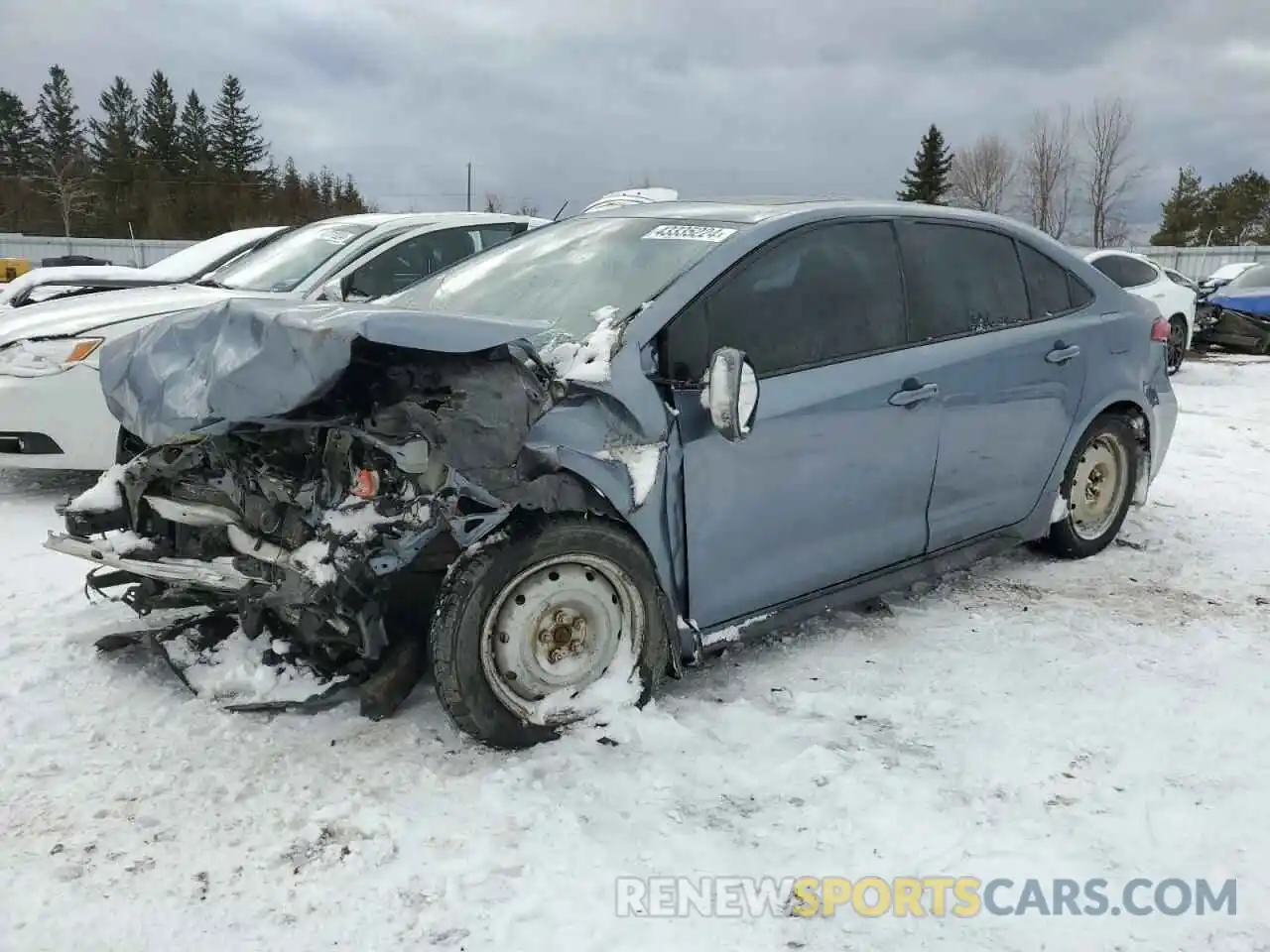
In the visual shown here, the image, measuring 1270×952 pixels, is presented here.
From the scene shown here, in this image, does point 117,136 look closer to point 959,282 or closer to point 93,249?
point 93,249

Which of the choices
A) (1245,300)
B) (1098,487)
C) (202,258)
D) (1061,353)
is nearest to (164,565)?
(1061,353)

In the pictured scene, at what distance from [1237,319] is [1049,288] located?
14000 mm

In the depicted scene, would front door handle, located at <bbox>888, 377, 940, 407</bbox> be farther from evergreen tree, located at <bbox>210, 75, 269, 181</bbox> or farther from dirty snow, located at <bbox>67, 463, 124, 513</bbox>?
evergreen tree, located at <bbox>210, 75, 269, 181</bbox>

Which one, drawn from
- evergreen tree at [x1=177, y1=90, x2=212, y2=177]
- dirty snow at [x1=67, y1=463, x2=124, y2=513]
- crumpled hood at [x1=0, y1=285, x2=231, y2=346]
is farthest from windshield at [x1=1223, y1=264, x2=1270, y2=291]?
evergreen tree at [x1=177, y1=90, x2=212, y2=177]

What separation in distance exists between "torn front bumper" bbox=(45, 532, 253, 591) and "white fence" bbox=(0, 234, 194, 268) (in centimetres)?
2749

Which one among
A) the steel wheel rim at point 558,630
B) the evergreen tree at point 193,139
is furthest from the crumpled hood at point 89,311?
the evergreen tree at point 193,139

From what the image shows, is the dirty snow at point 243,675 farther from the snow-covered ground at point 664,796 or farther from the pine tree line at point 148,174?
the pine tree line at point 148,174

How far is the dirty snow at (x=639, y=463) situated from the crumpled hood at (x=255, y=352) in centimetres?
45

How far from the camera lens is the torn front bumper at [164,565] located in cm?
295

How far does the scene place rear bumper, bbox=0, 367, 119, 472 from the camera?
537 centimetres

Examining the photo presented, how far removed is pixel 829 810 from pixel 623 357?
56.9 inches

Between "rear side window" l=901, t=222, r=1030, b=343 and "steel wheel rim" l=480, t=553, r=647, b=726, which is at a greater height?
"rear side window" l=901, t=222, r=1030, b=343

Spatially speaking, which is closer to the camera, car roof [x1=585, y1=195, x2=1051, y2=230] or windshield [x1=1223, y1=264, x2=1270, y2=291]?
car roof [x1=585, y1=195, x2=1051, y2=230]

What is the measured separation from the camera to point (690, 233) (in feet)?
12.0
